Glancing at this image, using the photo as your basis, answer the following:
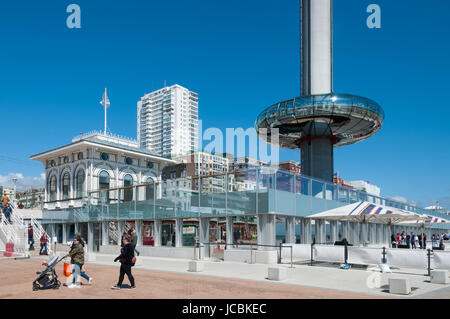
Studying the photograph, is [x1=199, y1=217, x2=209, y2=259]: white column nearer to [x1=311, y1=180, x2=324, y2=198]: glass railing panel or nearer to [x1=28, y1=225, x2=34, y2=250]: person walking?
[x1=311, y1=180, x2=324, y2=198]: glass railing panel

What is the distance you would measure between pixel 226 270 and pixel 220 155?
160m

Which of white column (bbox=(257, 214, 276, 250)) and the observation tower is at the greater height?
the observation tower

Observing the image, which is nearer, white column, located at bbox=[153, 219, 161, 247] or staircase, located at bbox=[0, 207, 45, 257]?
staircase, located at bbox=[0, 207, 45, 257]

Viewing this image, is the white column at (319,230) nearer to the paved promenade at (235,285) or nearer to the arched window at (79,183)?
the paved promenade at (235,285)

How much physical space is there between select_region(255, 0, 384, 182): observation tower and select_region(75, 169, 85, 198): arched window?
771 inches

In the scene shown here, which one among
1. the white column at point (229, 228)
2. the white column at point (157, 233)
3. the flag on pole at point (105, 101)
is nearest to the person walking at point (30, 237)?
the white column at point (157, 233)

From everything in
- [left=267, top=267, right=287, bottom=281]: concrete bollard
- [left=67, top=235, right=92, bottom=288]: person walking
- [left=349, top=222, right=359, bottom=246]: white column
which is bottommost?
[left=349, top=222, right=359, bottom=246]: white column

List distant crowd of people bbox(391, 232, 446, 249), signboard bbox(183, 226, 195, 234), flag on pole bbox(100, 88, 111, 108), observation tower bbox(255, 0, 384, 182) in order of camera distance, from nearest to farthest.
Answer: signboard bbox(183, 226, 195, 234)
distant crowd of people bbox(391, 232, 446, 249)
observation tower bbox(255, 0, 384, 182)
flag on pole bbox(100, 88, 111, 108)

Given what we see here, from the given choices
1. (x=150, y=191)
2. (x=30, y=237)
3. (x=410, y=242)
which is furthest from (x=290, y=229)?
(x=30, y=237)

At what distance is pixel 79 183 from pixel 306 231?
28222 millimetres

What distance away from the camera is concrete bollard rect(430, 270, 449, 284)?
A: 586 inches

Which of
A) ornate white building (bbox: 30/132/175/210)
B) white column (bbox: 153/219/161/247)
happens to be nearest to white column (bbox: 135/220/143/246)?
white column (bbox: 153/219/161/247)
